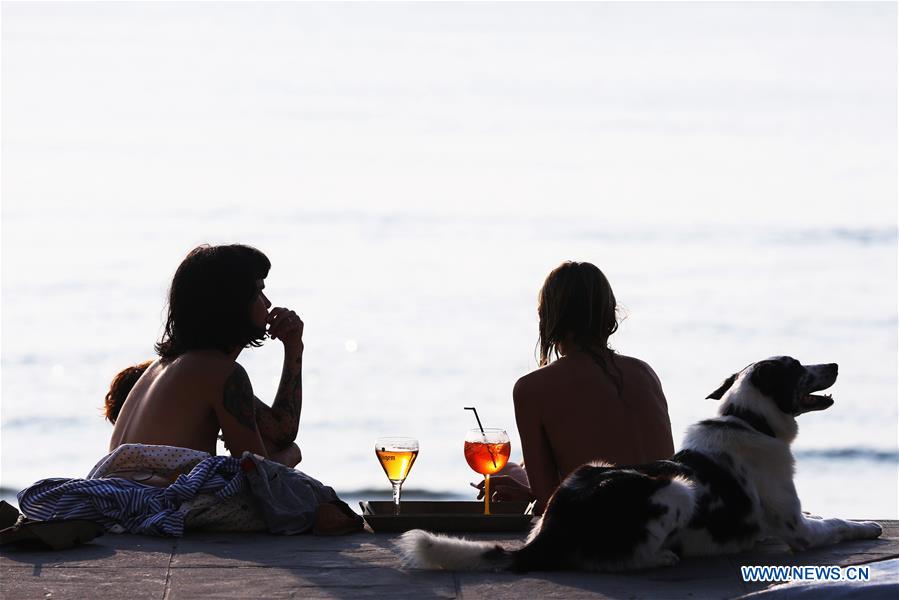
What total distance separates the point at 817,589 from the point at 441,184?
42834 mm

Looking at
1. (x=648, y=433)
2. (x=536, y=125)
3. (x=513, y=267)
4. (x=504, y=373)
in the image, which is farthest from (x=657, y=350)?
(x=536, y=125)

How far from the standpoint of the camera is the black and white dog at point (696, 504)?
15.7ft

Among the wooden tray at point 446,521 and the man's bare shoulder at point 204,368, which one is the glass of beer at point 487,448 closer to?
the wooden tray at point 446,521

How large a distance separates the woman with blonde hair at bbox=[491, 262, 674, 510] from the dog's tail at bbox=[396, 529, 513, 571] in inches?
38.2

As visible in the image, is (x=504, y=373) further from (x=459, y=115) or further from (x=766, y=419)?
(x=459, y=115)

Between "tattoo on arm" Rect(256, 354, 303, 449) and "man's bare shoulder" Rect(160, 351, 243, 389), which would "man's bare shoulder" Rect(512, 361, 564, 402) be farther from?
"man's bare shoulder" Rect(160, 351, 243, 389)

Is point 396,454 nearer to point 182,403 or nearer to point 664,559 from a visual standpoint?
point 182,403

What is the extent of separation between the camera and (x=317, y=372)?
24578mm

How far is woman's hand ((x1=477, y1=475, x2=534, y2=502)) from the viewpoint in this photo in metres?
6.18

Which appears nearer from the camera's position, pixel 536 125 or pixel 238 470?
pixel 238 470

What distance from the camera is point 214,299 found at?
5758 millimetres

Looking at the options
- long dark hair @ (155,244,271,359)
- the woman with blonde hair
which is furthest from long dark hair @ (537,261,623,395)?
long dark hair @ (155,244,271,359)

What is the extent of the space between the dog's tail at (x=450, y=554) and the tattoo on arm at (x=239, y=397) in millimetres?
1122

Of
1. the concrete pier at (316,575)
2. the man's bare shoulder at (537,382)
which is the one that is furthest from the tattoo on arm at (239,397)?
the man's bare shoulder at (537,382)
